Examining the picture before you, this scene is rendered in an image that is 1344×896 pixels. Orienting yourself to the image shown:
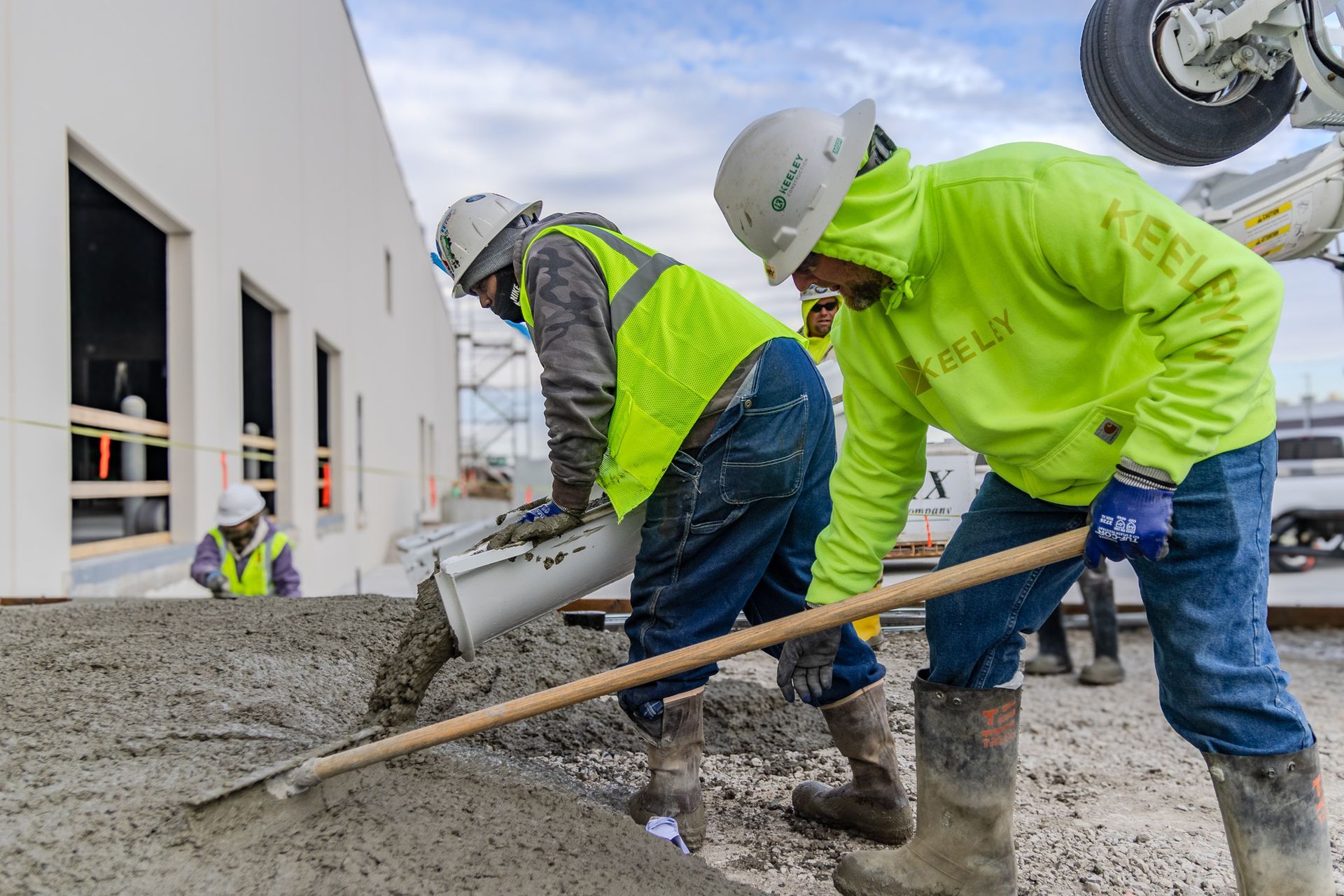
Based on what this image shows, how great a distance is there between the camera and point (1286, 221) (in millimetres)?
5027

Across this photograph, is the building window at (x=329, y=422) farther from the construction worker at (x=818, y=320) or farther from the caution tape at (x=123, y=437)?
the construction worker at (x=818, y=320)

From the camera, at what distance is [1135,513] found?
1.59 meters

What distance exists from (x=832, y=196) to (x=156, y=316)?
9.27 m

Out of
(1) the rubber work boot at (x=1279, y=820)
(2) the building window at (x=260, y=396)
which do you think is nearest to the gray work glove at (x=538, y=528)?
(1) the rubber work boot at (x=1279, y=820)

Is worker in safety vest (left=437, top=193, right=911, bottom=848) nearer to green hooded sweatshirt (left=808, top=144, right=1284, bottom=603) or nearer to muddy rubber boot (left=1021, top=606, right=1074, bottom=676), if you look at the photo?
green hooded sweatshirt (left=808, top=144, right=1284, bottom=603)

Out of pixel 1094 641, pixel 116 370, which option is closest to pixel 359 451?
pixel 116 370

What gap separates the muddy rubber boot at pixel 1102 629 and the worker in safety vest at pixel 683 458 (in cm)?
284

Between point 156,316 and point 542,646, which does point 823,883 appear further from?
point 156,316

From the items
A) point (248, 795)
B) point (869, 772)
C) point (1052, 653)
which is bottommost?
point (1052, 653)

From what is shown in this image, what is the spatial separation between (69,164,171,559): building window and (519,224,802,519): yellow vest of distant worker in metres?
3.37

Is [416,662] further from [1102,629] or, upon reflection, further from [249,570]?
[1102,629]

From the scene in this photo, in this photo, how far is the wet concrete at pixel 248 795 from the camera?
1.84 m

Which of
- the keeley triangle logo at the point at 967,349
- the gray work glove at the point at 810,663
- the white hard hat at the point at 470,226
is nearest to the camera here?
the keeley triangle logo at the point at 967,349

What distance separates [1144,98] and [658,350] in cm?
251
